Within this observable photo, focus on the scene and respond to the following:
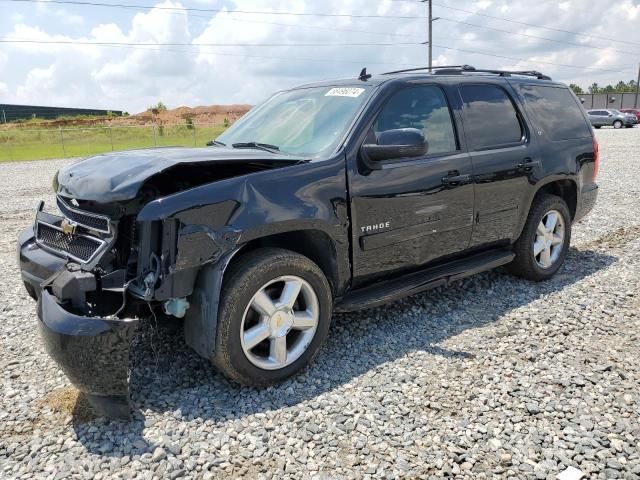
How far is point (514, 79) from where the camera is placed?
507 centimetres

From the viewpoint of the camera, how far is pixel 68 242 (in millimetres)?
3465

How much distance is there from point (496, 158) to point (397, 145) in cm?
140

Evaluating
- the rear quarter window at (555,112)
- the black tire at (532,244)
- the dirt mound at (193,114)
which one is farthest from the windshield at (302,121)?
the dirt mound at (193,114)

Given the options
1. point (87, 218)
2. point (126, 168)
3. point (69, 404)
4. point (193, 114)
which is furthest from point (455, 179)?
point (193, 114)

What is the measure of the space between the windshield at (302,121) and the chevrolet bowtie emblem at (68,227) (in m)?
1.38

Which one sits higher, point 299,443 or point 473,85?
point 473,85

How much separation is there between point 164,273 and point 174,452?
924mm

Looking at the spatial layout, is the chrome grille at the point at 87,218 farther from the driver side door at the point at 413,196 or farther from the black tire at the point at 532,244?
the black tire at the point at 532,244

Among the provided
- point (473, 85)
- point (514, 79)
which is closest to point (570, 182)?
point (514, 79)

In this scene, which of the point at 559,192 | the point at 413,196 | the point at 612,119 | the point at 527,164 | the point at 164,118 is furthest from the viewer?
the point at 164,118

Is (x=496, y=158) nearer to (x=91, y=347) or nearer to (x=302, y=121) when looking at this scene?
(x=302, y=121)

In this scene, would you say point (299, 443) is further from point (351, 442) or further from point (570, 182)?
point (570, 182)

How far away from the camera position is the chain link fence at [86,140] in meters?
26.9

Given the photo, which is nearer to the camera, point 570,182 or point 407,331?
point 407,331
